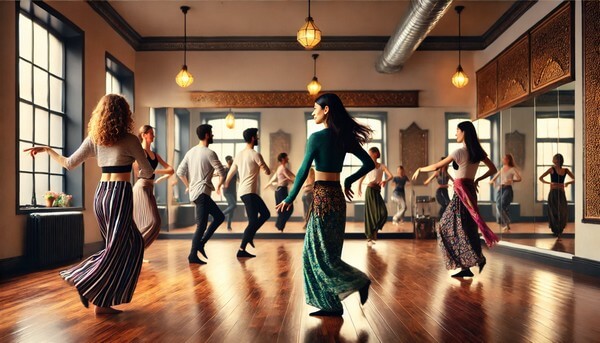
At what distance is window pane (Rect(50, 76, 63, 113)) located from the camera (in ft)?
24.4

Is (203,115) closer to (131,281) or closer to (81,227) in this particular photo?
(81,227)

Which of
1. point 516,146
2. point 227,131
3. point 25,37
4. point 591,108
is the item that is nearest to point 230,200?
point 227,131

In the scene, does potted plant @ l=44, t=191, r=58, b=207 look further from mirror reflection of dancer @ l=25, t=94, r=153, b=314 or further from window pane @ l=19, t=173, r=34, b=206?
mirror reflection of dancer @ l=25, t=94, r=153, b=314

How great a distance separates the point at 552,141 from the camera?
7.03 meters

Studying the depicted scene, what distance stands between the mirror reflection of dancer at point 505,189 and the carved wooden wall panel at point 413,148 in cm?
242

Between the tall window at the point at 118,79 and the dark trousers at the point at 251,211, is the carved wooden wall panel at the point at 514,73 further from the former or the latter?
the tall window at the point at 118,79

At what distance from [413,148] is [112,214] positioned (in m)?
8.08

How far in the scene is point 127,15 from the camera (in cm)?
944

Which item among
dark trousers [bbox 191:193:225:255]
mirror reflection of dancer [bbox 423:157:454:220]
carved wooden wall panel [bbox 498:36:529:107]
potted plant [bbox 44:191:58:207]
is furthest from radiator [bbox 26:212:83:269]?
mirror reflection of dancer [bbox 423:157:454:220]

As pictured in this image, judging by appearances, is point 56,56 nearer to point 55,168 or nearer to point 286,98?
point 55,168

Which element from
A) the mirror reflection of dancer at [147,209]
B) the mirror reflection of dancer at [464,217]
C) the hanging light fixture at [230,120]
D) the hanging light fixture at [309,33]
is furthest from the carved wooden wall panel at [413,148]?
the mirror reflection of dancer at [147,209]

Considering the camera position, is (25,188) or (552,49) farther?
(552,49)

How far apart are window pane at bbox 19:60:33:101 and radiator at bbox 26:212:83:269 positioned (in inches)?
56.7

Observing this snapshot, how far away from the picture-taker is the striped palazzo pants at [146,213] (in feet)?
19.8
